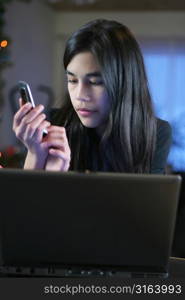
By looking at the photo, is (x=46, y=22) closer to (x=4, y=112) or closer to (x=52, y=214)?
(x=4, y=112)

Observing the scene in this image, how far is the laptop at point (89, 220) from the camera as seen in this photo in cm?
111

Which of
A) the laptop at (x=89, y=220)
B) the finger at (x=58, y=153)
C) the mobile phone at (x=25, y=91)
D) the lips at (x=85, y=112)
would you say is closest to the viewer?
the laptop at (x=89, y=220)

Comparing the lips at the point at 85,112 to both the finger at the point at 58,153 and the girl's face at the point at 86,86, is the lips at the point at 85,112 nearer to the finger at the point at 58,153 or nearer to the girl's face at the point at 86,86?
the girl's face at the point at 86,86

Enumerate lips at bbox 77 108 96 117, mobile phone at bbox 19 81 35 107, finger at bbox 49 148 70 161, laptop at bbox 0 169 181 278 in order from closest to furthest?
1. laptop at bbox 0 169 181 278
2. mobile phone at bbox 19 81 35 107
3. finger at bbox 49 148 70 161
4. lips at bbox 77 108 96 117

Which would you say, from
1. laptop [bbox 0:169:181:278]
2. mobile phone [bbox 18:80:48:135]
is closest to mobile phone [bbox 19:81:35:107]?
mobile phone [bbox 18:80:48:135]

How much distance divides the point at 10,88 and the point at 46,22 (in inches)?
56.7

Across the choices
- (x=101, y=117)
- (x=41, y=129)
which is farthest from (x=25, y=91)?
(x=101, y=117)

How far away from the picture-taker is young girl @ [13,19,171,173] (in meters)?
1.57

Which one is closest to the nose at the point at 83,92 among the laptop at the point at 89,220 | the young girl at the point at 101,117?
the young girl at the point at 101,117

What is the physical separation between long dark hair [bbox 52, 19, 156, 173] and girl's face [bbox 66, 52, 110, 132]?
0.05 feet

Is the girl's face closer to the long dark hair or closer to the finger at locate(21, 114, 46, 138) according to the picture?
the long dark hair

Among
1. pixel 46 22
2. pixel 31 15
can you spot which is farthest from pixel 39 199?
pixel 46 22

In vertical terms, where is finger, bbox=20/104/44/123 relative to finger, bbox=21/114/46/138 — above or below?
above

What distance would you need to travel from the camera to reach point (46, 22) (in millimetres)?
8156
